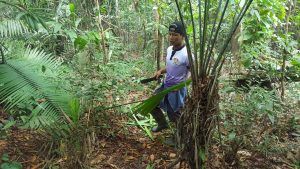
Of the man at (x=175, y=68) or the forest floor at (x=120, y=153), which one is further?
the man at (x=175, y=68)

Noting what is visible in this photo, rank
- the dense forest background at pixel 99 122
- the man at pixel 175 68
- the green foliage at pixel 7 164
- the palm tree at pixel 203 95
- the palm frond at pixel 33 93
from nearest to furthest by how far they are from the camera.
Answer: the palm tree at pixel 203 95
the green foliage at pixel 7 164
the dense forest background at pixel 99 122
the palm frond at pixel 33 93
the man at pixel 175 68

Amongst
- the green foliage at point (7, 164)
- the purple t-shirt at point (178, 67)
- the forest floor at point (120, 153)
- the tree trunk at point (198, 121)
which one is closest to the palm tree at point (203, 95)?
the tree trunk at point (198, 121)

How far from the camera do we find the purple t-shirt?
3.55m

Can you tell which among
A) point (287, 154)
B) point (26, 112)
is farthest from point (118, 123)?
point (287, 154)

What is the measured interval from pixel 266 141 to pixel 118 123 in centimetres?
181

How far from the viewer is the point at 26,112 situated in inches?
153

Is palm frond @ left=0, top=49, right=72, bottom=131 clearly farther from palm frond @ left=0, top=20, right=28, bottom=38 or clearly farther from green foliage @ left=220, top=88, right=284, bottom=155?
green foliage @ left=220, top=88, right=284, bottom=155

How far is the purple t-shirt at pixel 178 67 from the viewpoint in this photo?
355 cm

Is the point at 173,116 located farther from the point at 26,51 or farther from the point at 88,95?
the point at 26,51

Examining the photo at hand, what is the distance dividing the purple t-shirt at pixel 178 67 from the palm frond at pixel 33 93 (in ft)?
3.90

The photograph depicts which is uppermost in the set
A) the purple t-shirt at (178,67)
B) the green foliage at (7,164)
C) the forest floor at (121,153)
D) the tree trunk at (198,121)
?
the purple t-shirt at (178,67)

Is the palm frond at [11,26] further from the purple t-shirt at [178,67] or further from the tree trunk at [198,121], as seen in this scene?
the tree trunk at [198,121]

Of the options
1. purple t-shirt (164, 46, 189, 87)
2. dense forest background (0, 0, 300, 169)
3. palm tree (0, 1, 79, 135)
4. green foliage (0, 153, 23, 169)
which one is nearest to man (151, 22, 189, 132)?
purple t-shirt (164, 46, 189, 87)

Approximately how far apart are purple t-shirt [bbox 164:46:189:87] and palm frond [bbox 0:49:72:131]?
119 cm
